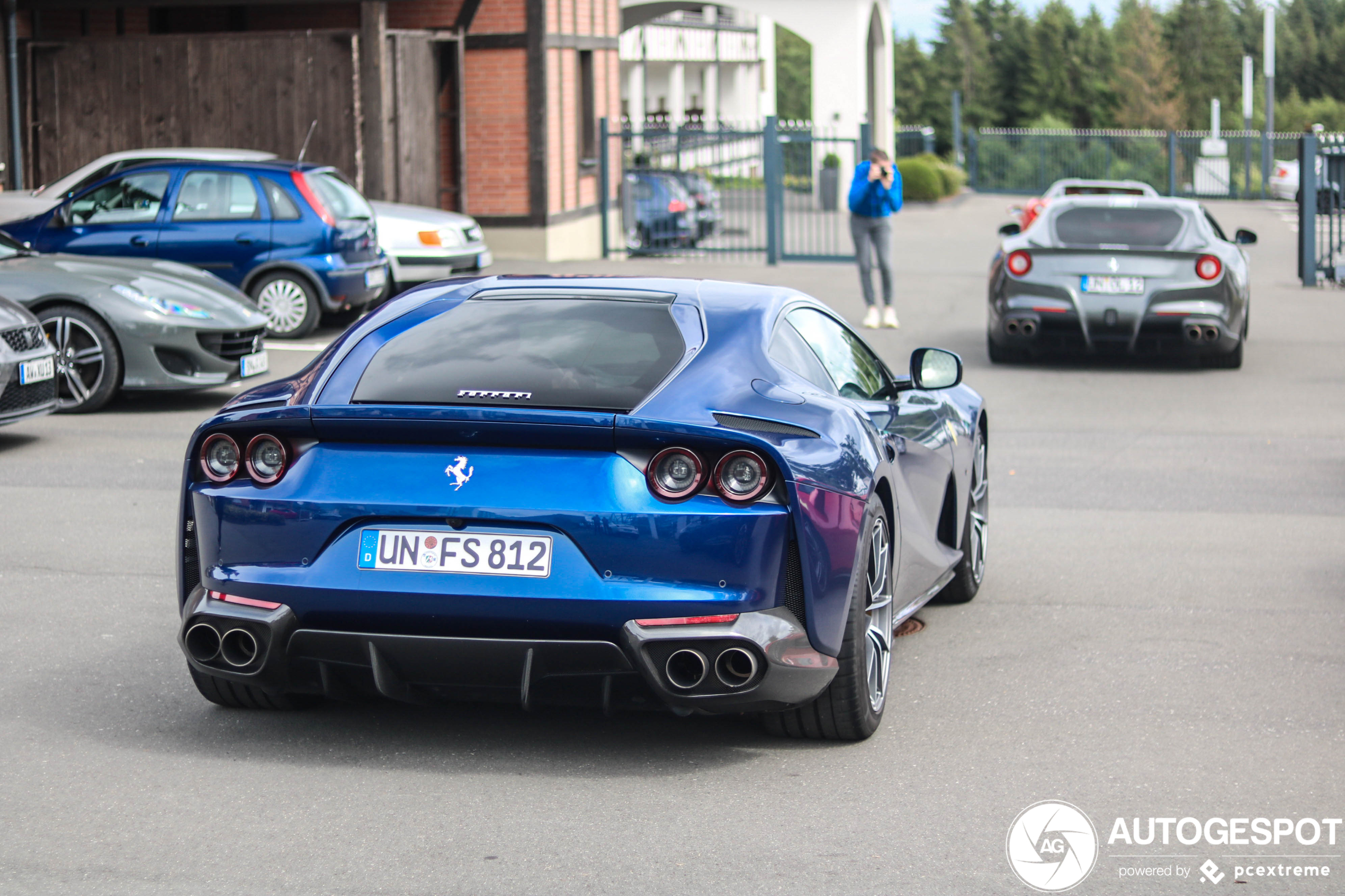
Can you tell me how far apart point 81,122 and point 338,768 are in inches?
735

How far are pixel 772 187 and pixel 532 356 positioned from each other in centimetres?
2123

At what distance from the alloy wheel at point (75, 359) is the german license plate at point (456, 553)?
756 cm

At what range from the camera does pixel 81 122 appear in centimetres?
2170

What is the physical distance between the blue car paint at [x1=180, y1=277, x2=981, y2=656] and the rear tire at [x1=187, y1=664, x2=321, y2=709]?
1.85 ft

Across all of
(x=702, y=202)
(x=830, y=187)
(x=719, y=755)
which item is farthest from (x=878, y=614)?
(x=830, y=187)

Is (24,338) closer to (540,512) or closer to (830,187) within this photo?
(540,512)

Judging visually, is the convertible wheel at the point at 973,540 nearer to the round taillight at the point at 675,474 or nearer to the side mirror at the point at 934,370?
the side mirror at the point at 934,370

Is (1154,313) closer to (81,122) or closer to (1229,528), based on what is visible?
(1229,528)

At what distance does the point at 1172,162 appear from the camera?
169 feet

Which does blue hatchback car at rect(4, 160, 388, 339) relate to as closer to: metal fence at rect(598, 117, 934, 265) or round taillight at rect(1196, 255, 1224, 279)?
round taillight at rect(1196, 255, 1224, 279)

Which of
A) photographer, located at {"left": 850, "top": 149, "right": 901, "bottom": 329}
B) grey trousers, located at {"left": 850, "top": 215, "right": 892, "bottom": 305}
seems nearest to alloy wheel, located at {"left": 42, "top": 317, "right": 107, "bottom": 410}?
photographer, located at {"left": 850, "top": 149, "right": 901, "bottom": 329}

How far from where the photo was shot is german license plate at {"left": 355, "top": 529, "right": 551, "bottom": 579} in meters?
4.50

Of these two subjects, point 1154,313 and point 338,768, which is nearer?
point 338,768

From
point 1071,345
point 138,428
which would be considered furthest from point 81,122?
point 1071,345
